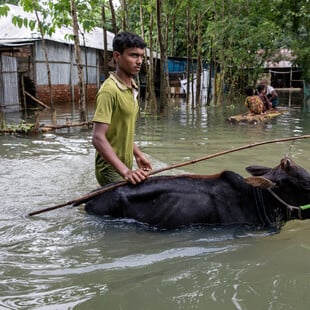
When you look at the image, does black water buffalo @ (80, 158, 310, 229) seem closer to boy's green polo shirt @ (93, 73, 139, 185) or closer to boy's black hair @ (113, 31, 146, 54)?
boy's green polo shirt @ (93, 73, 139, 185)

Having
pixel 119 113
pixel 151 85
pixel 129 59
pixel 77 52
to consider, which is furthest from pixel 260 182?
pixel 151 85

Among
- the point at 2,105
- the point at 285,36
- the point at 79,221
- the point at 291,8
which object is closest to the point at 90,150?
the point at 79,221

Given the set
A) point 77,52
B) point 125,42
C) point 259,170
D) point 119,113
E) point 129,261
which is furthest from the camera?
point 77,52

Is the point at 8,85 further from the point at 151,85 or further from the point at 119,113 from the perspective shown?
the point at 119,113

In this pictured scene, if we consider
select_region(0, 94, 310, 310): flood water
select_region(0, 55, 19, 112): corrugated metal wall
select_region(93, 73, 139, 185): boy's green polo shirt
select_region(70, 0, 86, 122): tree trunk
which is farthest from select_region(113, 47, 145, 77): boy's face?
select_region(0, 55, 19, 112): corrugated metal wall

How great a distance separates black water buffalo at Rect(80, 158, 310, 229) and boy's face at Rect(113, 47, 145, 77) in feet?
3.20

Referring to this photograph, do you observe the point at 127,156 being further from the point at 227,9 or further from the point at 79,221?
the point at 227,9

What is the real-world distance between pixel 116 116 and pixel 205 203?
1.08 meters

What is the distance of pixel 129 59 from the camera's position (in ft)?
12.3

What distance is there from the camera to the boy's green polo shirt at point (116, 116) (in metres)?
3.66

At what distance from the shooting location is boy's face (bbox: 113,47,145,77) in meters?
3.74

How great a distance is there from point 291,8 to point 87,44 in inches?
A: 387

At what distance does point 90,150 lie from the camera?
8539 millimetres

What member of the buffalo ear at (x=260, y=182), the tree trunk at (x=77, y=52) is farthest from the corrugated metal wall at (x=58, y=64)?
the buffalo ear at (x=260, y=182)
